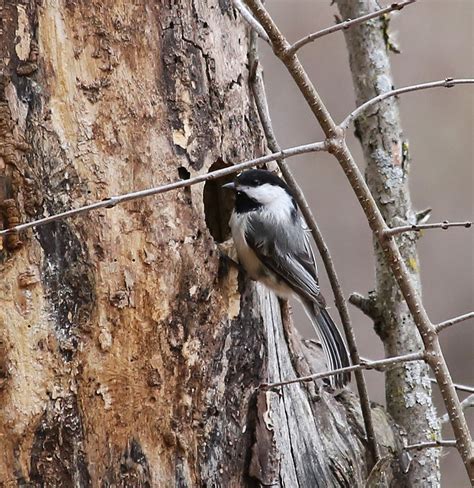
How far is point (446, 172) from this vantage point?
5066 millimetres

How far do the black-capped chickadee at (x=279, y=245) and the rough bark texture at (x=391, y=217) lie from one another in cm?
29

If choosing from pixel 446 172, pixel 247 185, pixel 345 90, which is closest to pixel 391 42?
pixel 247 185

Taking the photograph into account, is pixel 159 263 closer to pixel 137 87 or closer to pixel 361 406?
pixel 137 87

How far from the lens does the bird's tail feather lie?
2.64 metres

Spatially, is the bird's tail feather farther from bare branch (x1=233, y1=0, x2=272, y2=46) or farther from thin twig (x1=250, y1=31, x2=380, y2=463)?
bare branch (x1=233, y1=0, x2=272, y2=46)

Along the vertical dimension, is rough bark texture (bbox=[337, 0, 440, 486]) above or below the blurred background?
below

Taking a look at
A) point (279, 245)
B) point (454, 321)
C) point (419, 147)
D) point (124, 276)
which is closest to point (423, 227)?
point (454, 321)

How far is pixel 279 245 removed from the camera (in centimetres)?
270

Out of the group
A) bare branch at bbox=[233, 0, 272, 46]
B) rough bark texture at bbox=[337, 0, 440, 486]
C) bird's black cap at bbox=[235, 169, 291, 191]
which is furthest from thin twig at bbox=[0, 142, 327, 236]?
rough bark texture at bbox=[337, 0, 440, 486]

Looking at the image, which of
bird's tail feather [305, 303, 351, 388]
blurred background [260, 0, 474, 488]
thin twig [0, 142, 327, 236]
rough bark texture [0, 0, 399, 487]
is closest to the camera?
thin twig [0, 142, 327, 236]

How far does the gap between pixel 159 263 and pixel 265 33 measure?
Result: 0.64m

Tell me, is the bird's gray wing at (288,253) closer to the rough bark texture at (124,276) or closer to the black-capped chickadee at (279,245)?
the black-capped chickadee at (279,245)

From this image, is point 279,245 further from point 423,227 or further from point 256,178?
point 423,227

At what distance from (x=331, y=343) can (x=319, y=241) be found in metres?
0.30
